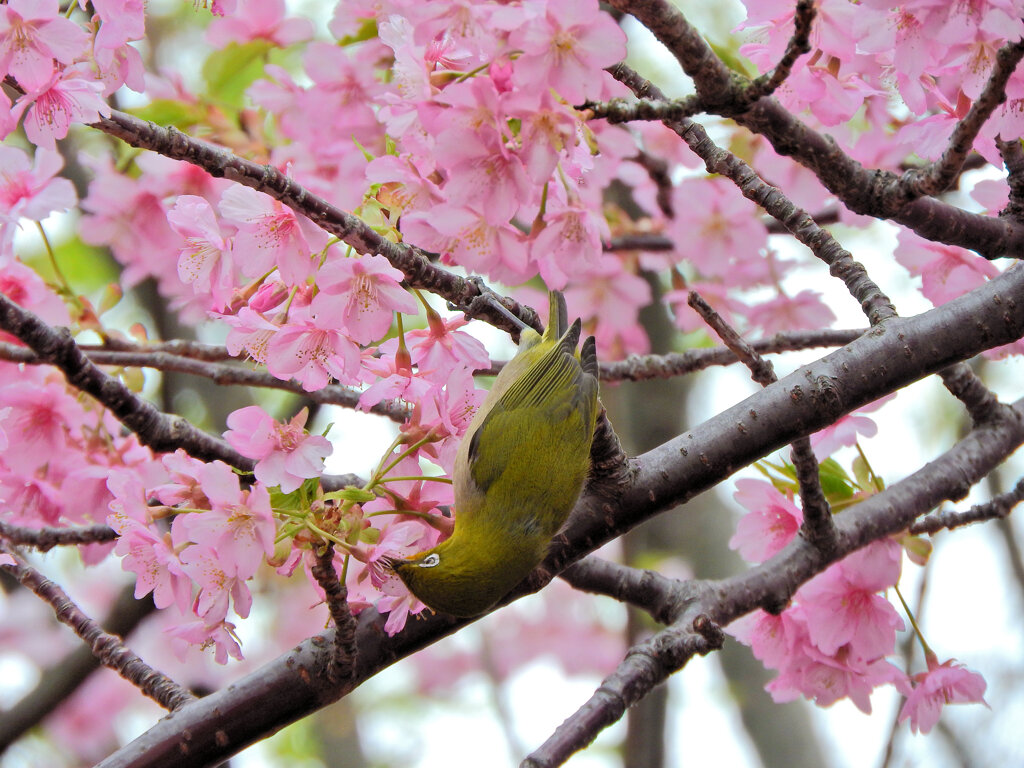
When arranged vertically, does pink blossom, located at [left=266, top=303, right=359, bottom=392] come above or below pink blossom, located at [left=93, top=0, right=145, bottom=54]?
below

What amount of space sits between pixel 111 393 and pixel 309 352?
1.86 ft

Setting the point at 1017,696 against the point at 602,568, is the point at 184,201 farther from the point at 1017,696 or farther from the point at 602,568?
the point at 1017,696

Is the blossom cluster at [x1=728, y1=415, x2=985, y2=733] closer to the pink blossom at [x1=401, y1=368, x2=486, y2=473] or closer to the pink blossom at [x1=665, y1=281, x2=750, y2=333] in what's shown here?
the pink blossom at [x1=401, y1=368, x2=486, y2=473]

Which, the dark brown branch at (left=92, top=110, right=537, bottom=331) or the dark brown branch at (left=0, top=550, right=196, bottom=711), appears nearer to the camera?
the dark brown branch at (left=92, top=110, right=537, bottom=331)

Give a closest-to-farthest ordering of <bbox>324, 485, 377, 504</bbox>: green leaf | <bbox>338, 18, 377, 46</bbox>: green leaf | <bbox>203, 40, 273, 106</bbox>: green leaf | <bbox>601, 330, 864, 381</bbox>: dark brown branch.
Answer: <bbox>324, 485, 377, 504</bbox>: green leaf → <bbox>601, 330, 864, 381</bbox>: dark brown branch → <bbox>338, 18, 377, 46</bbox>: green leaf → <bbox>203, 40, 273, 106</bbox>: green leaf

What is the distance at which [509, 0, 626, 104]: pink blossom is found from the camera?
1422mm

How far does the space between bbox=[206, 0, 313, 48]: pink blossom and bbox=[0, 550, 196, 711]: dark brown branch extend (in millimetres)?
2141

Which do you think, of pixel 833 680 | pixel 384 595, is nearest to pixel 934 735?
pixel 833 680

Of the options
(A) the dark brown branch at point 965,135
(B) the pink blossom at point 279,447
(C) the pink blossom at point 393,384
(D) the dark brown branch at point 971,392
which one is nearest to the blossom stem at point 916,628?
(D) the dark brown branch at point 971,392

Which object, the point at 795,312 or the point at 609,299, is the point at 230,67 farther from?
the point at 795,312

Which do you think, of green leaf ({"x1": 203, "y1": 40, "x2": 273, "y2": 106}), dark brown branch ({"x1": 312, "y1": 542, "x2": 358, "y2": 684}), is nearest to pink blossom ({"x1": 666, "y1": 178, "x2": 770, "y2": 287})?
green leaf ({"x1": 203, "y1": 40, "x2": 273, "y2": 106})

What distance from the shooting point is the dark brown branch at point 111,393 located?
188 cm

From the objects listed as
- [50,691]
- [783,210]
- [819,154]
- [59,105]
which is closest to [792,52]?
[819,154]

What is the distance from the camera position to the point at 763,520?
2631 mm
